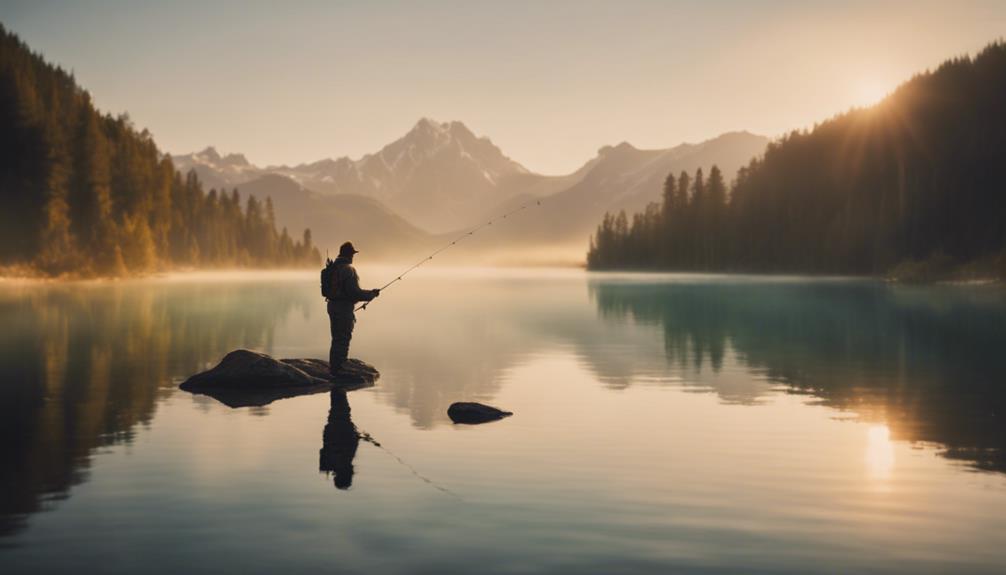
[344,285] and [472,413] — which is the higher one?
[344,285]

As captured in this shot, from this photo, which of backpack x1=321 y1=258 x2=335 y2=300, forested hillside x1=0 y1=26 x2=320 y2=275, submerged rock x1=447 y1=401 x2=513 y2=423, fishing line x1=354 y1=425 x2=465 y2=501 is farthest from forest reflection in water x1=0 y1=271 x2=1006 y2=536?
forested hillside x1=0 y1=26 x2=320 y2=275

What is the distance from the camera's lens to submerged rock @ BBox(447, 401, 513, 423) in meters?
21.8

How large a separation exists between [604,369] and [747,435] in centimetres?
1386

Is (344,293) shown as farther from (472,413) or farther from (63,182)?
(63,182)

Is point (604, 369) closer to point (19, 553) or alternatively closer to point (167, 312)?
point (19, 553)

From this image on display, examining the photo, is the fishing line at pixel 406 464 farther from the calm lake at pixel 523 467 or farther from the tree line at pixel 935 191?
the tree line at pixel 935 191

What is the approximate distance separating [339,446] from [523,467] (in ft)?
13.5

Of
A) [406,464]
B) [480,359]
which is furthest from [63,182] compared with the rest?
[406,464]

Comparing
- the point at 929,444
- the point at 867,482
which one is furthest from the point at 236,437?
the point at 929,444

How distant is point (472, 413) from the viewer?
21.9 m

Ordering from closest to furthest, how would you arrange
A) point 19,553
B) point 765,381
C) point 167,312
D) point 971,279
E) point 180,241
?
1. point 19,553
2. point 765,381
3. point 167,312
4. point 971,279
5. point 180,241

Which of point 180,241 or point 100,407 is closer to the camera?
point 100,407

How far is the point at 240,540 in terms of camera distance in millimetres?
11727

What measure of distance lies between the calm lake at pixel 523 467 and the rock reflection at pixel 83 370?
141 millimetres
